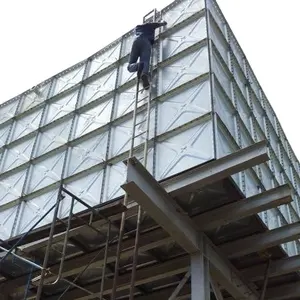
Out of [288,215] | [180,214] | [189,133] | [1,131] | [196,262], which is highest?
[1,131]

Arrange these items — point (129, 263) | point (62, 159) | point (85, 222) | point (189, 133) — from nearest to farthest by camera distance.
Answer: point (85, 222)
point (189, 133)
point (129, 263)
point (62, 159)

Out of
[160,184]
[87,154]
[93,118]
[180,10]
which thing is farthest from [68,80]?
[160,184]

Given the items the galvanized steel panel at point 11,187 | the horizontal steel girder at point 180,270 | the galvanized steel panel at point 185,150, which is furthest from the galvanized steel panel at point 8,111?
the horizontal steel girder at point 180,270

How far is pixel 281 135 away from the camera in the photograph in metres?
15.4

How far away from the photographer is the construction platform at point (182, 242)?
27.6 feet

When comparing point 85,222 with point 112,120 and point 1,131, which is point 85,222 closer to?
point 112,120

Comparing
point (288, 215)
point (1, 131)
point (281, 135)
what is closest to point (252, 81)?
point (281, 135)

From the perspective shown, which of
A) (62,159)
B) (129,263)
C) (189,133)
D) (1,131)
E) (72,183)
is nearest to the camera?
(189,133)

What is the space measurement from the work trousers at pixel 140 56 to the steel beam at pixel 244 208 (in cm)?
395

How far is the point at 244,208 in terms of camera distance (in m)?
8.80

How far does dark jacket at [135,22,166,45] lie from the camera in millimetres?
12062

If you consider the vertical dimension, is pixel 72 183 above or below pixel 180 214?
above

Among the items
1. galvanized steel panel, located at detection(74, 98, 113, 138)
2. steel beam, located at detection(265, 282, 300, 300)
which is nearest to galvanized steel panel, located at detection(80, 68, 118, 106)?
galvanized steel panel, located at detection(74, 98, 113, 138)

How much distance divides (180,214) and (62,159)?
4333 millimetres
